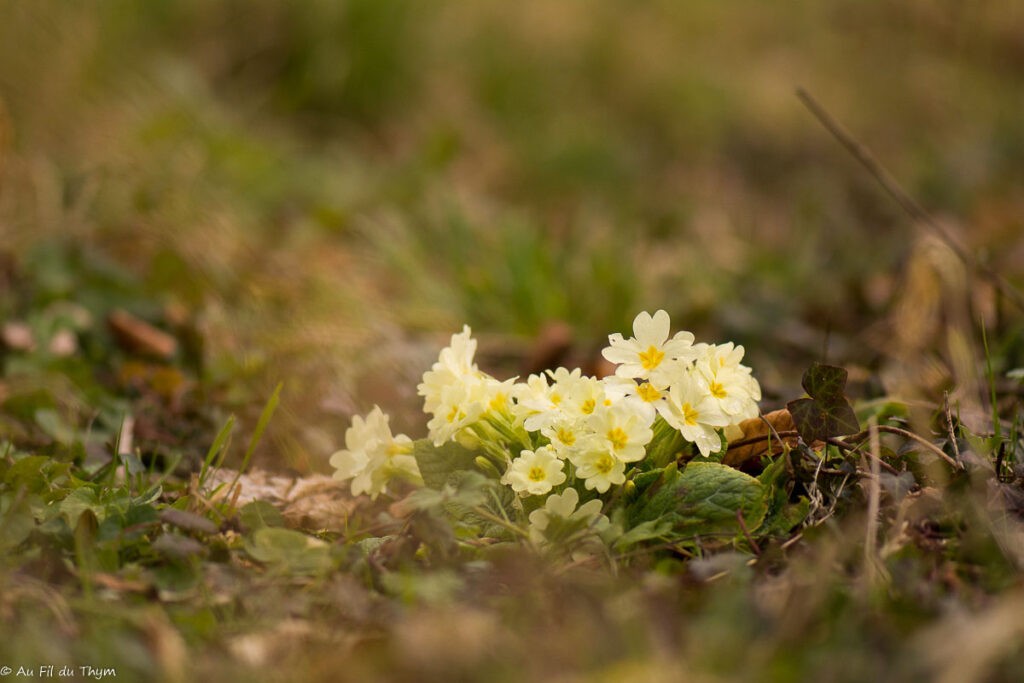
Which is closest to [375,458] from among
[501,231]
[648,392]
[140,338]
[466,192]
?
[648,392]

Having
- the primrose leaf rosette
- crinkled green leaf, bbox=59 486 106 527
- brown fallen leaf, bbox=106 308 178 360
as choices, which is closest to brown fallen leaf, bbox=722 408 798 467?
the primrose leaf rosette

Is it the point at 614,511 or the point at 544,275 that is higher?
the point at 614,511

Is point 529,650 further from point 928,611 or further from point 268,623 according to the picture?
point 928,611

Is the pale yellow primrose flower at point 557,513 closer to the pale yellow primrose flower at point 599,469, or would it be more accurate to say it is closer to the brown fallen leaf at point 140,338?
the pale yellow primrose flower at point 599,469

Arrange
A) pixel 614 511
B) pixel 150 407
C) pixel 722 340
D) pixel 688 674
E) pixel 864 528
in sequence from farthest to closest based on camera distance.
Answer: pixel 722 340 < pixel 150 407 < pixel 614 511 < pixel 864 528 < pixel 688 674

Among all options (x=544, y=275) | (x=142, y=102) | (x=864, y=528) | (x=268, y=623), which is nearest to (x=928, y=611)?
(x=864, y=528)

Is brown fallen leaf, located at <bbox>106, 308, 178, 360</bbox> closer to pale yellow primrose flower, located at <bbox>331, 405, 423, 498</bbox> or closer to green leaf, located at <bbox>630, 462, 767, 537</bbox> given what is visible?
pale yellow primrose flower, located at <bbox>331, 405, 423, 498</bbox>
